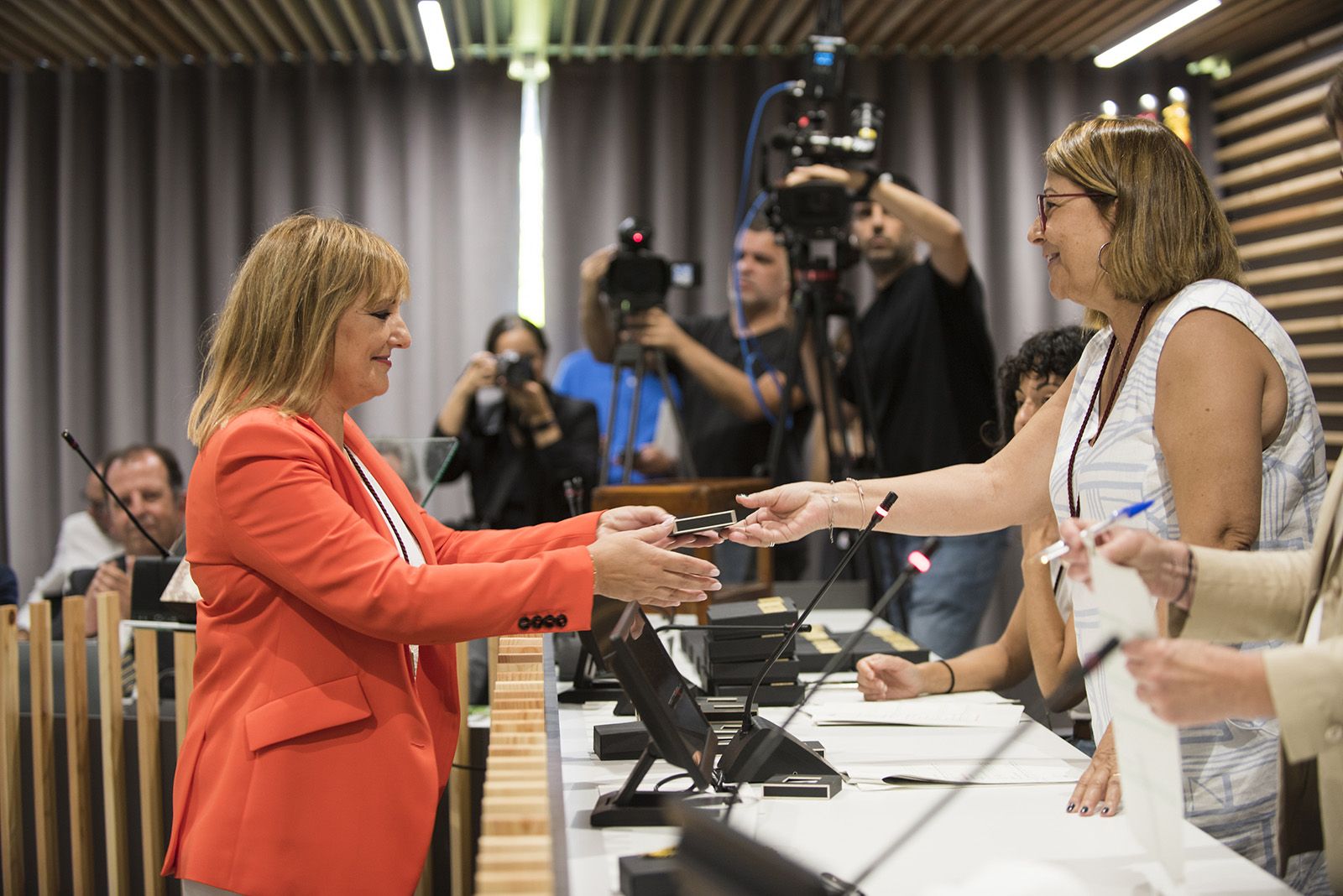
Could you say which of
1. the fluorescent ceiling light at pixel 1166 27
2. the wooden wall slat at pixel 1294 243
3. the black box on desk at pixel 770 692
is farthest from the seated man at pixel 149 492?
the fluorescent ceiling light at pixel 1166 27

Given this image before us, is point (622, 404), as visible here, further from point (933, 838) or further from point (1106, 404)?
point (933, 838)

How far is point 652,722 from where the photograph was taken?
1.34m

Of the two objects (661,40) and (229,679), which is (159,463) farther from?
(661,40)

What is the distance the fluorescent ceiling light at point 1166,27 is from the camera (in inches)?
183

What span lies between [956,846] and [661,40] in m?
4.63

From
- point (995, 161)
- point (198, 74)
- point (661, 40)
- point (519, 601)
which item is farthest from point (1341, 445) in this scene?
point (198, 74)

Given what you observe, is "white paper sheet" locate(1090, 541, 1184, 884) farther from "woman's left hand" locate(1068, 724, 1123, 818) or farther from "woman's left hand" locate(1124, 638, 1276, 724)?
"woman's left hand" locate(1068, 724, 1123, 818)

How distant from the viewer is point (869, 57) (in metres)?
5.45

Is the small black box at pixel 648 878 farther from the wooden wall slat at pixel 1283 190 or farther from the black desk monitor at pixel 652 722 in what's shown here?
the wooden wall slat at pixel 1283 190

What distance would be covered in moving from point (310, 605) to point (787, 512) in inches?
31.7

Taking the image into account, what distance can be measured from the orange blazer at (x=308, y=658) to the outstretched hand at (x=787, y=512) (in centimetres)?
43

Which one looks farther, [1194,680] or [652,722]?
[652,722]

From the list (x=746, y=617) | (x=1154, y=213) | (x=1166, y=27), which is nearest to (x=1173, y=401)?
(x=1154, y=213)

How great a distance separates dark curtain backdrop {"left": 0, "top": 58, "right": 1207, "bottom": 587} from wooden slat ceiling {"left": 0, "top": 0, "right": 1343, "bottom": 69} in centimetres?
13
